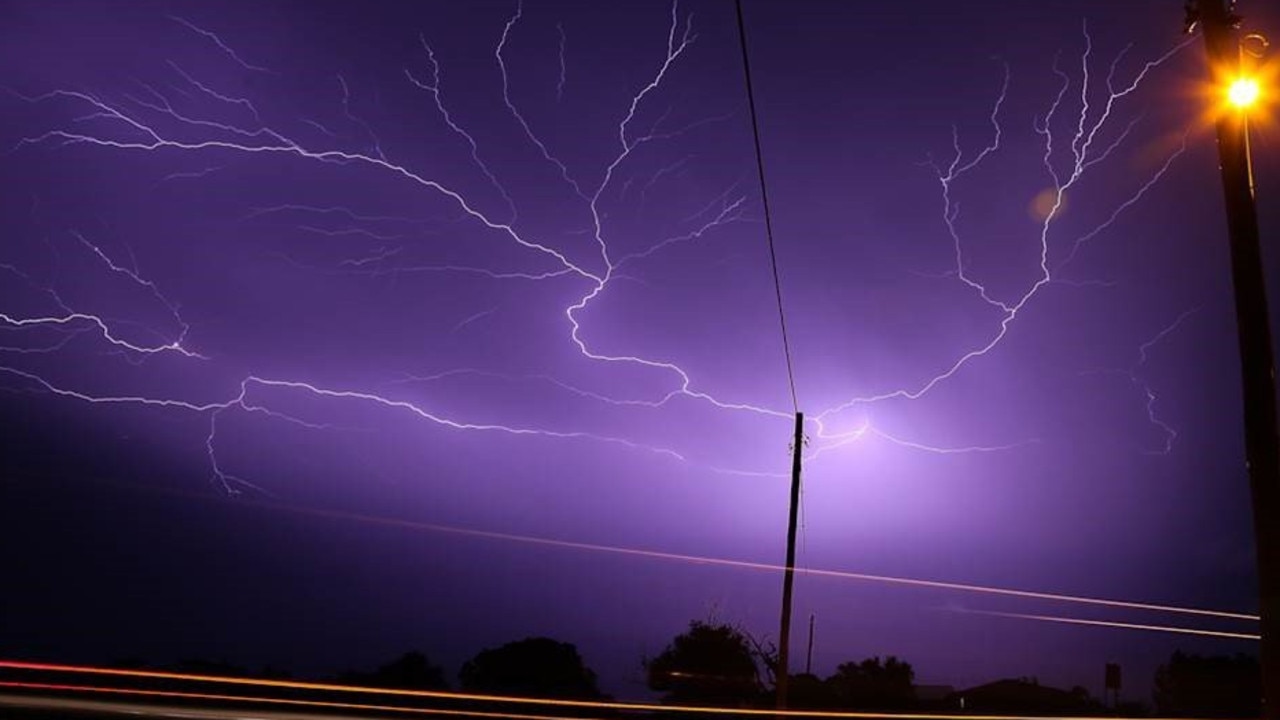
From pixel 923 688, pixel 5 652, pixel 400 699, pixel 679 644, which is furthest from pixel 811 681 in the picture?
pixel 5 652

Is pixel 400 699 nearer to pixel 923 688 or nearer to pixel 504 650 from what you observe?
pixel 504 650

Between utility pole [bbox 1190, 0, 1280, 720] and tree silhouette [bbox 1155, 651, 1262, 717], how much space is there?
2885 centimetres

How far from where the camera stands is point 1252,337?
5051mm

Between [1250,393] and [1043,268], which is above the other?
[1043,268]

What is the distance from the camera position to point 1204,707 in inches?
1141

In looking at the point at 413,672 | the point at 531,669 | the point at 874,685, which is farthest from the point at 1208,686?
the point at 413,672

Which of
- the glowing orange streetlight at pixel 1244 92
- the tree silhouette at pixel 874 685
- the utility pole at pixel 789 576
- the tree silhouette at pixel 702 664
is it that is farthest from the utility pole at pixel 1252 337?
the tree silhouette at pixel 702 664

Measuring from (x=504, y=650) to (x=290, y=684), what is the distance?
30.3 meters

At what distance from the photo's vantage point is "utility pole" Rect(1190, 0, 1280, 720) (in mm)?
4555

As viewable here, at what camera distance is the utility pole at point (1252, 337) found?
4555mm

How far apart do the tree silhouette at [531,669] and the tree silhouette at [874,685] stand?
10.9m

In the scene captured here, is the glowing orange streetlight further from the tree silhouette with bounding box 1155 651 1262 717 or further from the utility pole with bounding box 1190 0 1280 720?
the tree silhouette with bounding box 1155 651 1262 717

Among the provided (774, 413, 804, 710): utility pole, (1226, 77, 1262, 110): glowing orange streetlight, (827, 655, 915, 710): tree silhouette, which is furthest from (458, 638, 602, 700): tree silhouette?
(1226, 77, 1262, 110): glowing orange streetlight

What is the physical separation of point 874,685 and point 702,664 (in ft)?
33.9
